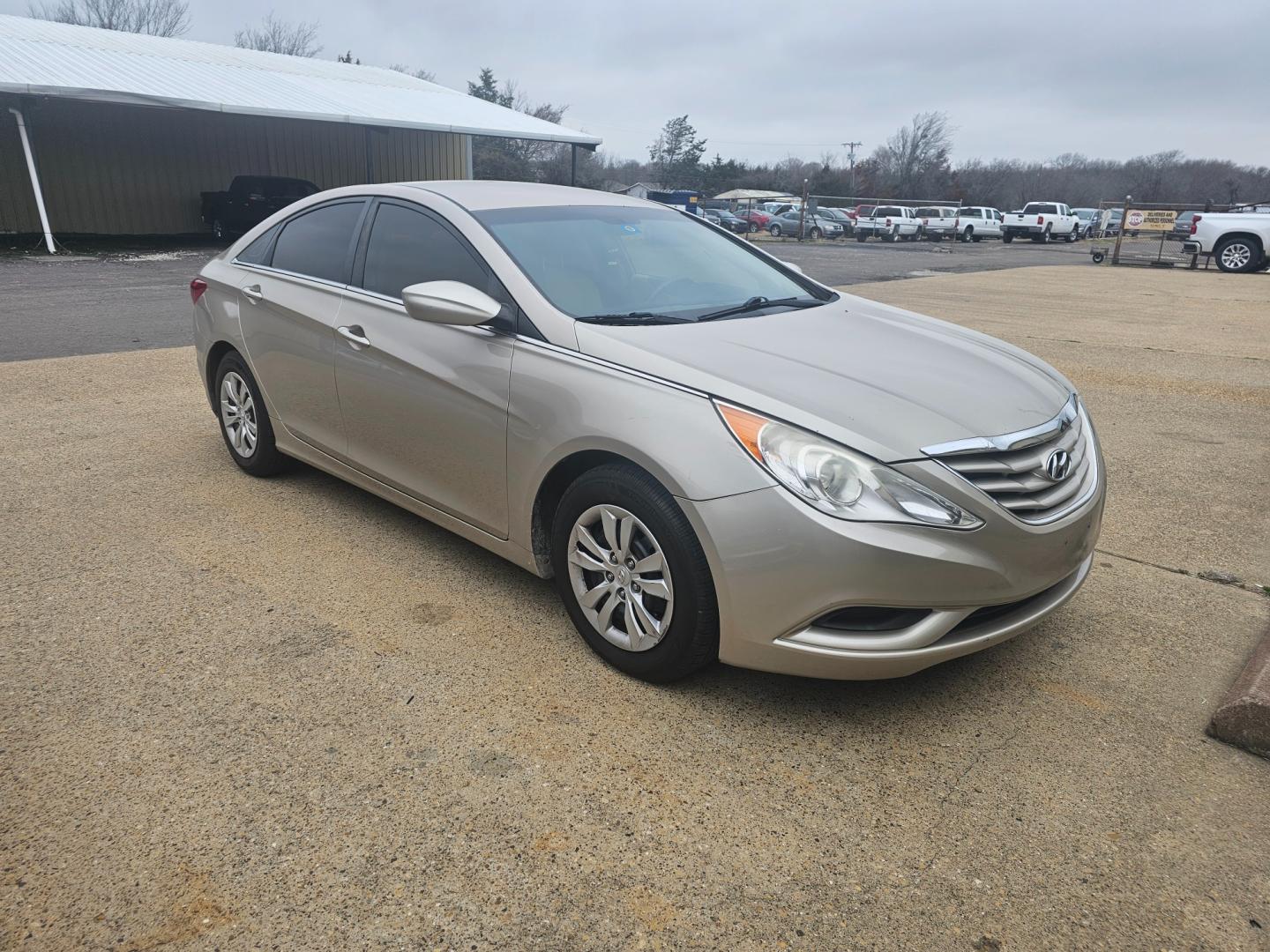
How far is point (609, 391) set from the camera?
285 cm

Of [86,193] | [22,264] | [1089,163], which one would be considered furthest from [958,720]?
[1089,163]

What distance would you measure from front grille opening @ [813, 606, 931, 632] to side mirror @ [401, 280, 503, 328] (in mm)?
1542

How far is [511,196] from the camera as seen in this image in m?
3.89

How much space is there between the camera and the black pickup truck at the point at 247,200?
23.8m

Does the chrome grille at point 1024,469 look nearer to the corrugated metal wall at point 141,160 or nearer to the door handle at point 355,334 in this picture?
the door handle at point 355,334

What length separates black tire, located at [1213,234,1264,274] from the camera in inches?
846

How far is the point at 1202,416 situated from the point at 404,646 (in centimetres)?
634

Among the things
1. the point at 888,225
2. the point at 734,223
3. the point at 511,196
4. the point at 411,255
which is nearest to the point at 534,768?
the point at 411,255

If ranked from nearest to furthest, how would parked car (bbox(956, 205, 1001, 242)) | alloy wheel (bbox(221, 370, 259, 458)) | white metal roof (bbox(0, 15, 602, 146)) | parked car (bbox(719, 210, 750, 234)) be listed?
alloy wheel (bbox(221, 370, 259, 458)) < white metal roof (bbox(0, 15, 602, 146)) < parked car (bbox(719, 210, 750, 234)) < parked car (bbox(956, 205, 1001, 242))

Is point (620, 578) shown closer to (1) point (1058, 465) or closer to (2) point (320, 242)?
(1) point (1058, 465)

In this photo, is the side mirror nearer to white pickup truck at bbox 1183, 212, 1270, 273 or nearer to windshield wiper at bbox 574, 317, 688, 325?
windshield wiper at bbox 574, 317, 688, 325

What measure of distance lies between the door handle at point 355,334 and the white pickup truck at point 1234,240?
23.8m

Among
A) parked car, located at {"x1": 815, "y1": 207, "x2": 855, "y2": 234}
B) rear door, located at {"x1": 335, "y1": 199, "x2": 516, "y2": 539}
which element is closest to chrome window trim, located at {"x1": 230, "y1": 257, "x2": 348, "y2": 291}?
rear door, located at {"x1": 335, "y1": 199, "x2": 516, "y2": 539}

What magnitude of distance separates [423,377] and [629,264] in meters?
0.93
